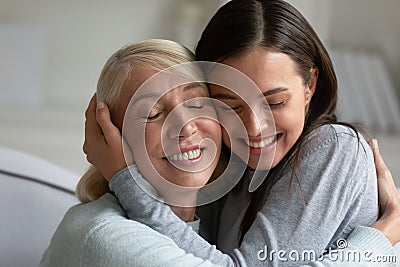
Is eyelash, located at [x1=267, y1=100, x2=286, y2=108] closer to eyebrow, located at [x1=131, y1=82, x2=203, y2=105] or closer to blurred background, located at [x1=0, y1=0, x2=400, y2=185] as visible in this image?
eyebrow, located at [x1=131, y1=82, x2=203, y2=105]

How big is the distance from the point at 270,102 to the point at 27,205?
0.52 meters

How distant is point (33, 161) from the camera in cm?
136

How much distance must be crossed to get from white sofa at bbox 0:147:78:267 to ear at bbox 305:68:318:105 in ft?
1.63

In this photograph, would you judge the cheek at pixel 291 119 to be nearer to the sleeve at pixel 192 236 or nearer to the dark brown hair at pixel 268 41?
the dark brown hair at pixel 268 41

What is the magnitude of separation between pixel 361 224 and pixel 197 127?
0.87 feet

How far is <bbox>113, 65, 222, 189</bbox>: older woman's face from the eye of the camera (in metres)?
1.02

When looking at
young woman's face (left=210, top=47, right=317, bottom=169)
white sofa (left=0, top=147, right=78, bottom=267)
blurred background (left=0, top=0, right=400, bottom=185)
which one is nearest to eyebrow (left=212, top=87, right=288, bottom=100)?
young woman's face (left=210, top=47, right=317, bottom=169)

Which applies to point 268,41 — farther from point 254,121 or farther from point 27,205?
point 27,205

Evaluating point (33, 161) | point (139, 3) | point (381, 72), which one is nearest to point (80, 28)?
point (139, 3)

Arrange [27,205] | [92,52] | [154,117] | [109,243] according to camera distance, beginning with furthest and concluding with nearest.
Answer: [92,52] → [27,205] → [154,117] → [109,243]

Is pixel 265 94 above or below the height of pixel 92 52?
above

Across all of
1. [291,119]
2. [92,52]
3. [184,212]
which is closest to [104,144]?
[184,212]

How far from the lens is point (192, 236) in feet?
3.28

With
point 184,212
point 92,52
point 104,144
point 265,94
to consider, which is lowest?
point 92,52
